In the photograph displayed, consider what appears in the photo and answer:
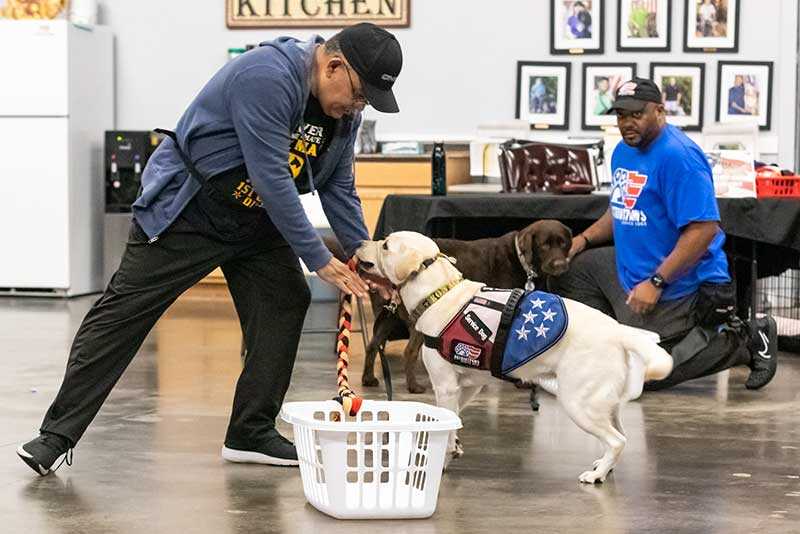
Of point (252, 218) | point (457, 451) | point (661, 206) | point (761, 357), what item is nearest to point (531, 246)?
point (661, 206)

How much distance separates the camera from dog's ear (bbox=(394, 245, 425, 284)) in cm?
378

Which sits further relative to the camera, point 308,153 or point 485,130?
point 485,130

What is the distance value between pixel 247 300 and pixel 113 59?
6.48 metres

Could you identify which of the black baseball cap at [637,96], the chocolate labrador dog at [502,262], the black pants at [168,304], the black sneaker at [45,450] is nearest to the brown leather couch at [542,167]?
the chocolate labrador dog at [502,262]

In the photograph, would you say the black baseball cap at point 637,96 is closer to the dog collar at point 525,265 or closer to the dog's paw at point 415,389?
the dog collar at point 525,265

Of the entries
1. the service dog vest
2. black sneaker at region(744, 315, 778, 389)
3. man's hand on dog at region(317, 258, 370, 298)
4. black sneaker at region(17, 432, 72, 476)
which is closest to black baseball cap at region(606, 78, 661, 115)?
black sneaker at region(744, 315, 778, 389)

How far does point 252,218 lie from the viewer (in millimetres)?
3637

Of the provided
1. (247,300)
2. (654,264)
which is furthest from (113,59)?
(247,300)

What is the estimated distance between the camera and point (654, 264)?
17.6 ft

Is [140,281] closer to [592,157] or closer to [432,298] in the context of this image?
[432,298]

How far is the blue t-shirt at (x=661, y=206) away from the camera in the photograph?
515cm

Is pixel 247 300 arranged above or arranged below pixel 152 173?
below

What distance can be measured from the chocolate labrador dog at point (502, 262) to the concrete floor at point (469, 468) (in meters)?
0.22

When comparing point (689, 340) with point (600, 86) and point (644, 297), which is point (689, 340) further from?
point (600, 86)
